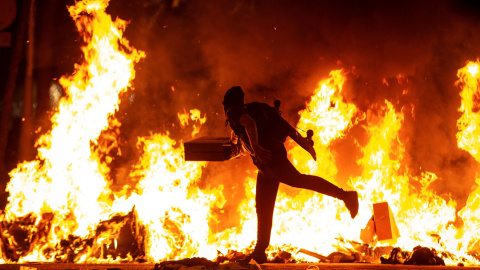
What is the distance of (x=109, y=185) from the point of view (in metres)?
9.16

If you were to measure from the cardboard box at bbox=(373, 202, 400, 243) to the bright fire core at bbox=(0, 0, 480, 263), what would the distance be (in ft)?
1.33

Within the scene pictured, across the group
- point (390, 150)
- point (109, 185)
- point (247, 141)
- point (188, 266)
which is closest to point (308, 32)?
point (390, 150)

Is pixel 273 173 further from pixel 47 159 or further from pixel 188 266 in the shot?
pixel 47 159

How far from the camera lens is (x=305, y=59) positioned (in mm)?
9047

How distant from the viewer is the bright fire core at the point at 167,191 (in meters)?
7.30

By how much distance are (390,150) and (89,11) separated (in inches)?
217

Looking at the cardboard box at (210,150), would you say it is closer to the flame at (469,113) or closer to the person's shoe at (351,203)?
the person's shoe at (351,203)

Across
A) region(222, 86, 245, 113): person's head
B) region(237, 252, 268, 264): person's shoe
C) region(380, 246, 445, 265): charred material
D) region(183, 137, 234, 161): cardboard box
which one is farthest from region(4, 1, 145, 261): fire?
region(380, 246, 445, 265): charred material

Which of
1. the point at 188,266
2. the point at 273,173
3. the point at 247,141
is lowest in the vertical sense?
the point at 188,266

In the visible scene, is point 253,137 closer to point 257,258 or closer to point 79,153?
point 257,258

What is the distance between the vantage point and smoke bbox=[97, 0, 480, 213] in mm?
8812

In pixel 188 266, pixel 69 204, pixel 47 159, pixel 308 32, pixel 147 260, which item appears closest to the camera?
pixel 188 266

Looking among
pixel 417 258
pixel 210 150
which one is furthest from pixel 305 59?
pixel 417 258

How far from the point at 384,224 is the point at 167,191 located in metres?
3.24
